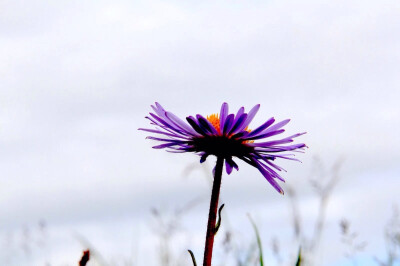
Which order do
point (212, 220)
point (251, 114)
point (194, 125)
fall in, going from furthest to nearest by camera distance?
point (251, 114)
point (194, 125)
point (212, 220)

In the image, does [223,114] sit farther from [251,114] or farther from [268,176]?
[268,176]

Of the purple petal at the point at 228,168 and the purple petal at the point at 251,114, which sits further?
the purple petal at the point at 228,168

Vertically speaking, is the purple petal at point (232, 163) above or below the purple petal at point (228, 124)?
below

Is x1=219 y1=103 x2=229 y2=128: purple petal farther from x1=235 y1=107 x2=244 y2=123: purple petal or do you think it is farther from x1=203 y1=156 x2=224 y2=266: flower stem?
x1=203 y1=156 x2=224 y2=266: flower stem

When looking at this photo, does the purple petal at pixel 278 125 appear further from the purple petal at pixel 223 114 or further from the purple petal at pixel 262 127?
the purple petal at pixel 223 114

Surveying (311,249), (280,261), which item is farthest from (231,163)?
(280,261)

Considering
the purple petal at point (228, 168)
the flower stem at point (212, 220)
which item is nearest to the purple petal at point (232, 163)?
the purple petal at point (228, 168)

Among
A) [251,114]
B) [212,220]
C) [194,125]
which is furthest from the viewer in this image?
[251,114]

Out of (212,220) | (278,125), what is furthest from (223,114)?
(212,220)

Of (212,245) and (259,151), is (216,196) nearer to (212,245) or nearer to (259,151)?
(212,245)

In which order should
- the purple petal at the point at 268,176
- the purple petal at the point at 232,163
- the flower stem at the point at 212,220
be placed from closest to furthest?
the flower stem at the point at 212,220 < the purple petal at the point at 268,176 < the purple petal at the point at 232,163

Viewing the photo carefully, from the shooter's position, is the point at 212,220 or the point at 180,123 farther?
the point at 180,123
